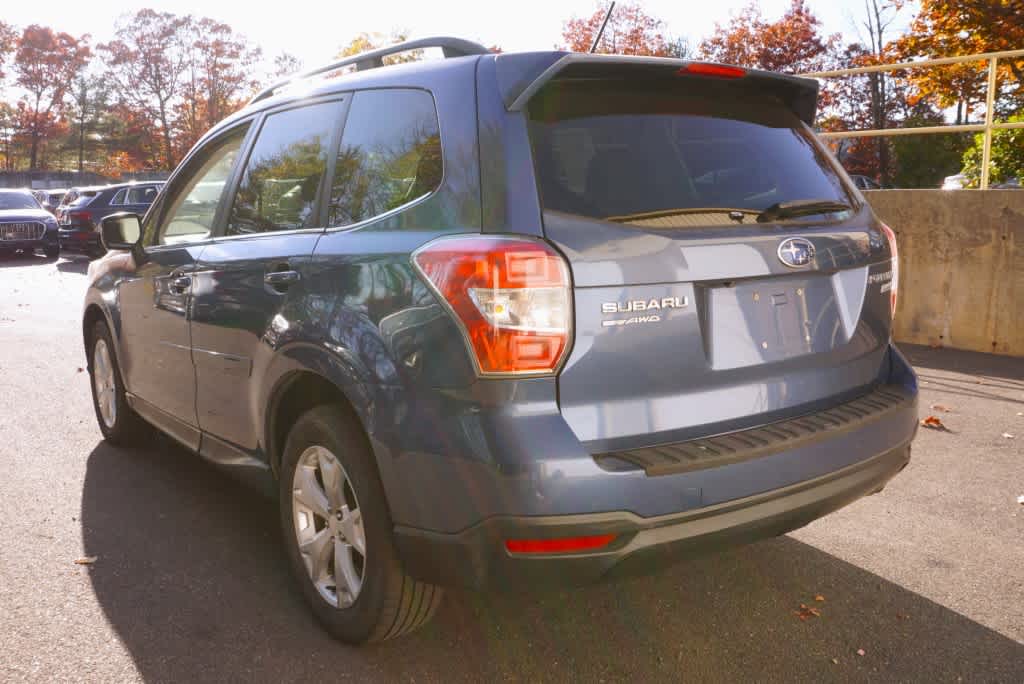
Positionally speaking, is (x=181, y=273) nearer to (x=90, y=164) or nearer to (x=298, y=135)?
(x=298, y=135)

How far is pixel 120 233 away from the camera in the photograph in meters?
4.89

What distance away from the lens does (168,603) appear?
354 cm

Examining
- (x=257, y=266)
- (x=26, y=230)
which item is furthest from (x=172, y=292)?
(x=26, y=230)

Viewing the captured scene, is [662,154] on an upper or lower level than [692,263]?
upper

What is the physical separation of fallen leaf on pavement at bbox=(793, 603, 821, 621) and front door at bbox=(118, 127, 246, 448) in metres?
2.62

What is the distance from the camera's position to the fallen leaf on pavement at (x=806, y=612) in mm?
3377

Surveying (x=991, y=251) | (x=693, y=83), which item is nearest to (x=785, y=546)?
(x=693, y=83)

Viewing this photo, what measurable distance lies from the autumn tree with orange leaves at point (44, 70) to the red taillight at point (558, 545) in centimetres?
6870

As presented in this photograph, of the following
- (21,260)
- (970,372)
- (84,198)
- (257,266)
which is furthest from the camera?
(21,260)

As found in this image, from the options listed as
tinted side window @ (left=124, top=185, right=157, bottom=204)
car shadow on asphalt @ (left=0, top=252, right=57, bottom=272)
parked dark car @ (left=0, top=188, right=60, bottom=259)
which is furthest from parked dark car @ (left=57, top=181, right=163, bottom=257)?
car shadow on asphalt @ (left=0, top=252, right=57, bottom=272)

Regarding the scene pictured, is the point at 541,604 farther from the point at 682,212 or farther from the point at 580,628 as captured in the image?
the point at 682,212

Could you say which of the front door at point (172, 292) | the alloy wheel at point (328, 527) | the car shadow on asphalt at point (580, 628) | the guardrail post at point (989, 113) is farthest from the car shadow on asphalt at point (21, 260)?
the alloy wheel at point (328, 527)

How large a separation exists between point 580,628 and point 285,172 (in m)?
2.01

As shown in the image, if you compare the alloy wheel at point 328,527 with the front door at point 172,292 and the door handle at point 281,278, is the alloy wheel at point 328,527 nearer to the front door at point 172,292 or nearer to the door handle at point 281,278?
the door handle at point 281,278
